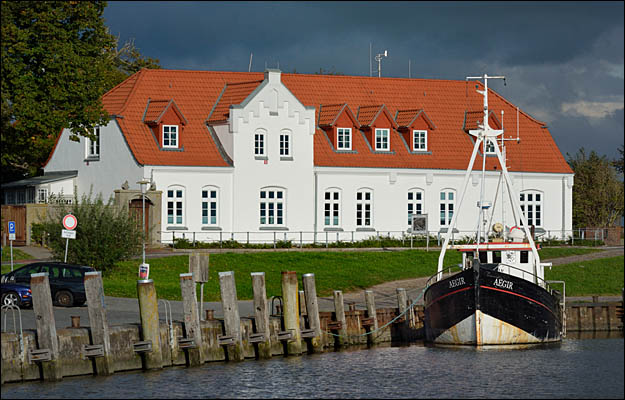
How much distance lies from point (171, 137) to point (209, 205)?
4.38 meters

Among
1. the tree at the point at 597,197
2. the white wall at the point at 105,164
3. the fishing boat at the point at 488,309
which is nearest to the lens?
the fishing boat at the point at 488,309

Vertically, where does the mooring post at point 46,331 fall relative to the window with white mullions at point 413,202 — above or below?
below

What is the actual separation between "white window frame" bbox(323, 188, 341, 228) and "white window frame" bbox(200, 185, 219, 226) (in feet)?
21.3

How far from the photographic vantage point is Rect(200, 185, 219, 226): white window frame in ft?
210

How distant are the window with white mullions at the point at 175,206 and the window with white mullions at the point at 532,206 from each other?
69.2 feet

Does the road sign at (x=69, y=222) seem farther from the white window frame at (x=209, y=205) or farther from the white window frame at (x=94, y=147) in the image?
the white window frame at (x=94, y=147)

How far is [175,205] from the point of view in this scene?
207 feet

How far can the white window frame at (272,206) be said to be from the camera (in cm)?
6519

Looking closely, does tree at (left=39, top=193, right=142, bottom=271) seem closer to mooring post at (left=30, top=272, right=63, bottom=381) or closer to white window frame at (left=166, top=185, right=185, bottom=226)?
white window frame at (left=166, top=185, right=185, bottom=226)

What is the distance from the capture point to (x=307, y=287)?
113 ft

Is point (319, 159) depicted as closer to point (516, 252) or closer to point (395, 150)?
point (395, 150)

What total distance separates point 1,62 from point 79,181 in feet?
57.1

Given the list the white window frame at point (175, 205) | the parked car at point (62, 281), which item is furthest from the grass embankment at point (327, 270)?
the white window frame at point (175, 205)

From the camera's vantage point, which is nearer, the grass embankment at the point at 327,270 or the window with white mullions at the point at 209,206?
the grass embankment at the point at 327,270
